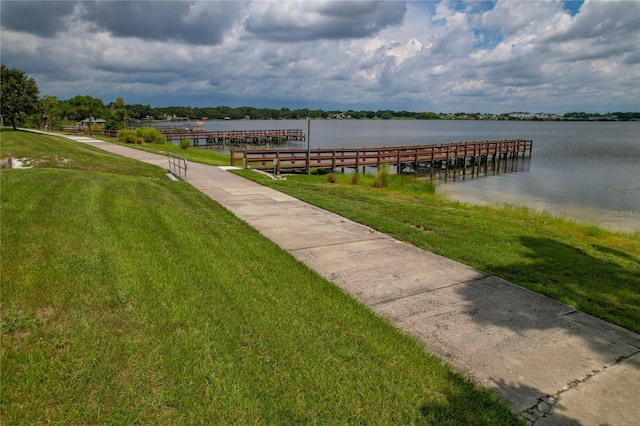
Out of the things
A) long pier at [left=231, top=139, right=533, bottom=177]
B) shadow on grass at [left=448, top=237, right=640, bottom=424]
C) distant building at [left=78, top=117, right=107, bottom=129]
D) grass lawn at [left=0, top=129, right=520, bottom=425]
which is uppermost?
distant building at [left=78, top=117, right=107, bottom=129]

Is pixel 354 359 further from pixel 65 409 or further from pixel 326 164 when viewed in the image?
pixel 326 164

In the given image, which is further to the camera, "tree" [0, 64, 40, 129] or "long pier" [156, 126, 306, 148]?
"long pier" [156, 126, 306, 148]

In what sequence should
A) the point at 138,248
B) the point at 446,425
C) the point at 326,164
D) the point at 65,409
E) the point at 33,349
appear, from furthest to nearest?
1. the point at 326,164
2. the point at 138,248
3. the point at 33,349
4. the point at 446,425
5. the point at 65,409

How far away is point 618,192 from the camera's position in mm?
21922

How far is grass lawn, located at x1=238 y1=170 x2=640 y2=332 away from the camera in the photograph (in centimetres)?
541

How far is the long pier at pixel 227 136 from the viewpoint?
60969mm

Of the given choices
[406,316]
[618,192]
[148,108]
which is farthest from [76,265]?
[148,108]

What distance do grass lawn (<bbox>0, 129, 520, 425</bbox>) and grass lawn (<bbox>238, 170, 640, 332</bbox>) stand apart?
285 centimetres

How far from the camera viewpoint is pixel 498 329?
172 inches

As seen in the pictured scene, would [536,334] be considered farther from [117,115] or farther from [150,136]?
[117,115]

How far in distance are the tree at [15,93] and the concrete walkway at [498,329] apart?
3586 cm

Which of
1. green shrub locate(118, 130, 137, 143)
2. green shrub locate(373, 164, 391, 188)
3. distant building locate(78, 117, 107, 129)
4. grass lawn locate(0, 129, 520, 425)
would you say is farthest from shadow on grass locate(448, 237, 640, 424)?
distant building locate(78, 117, 107, 129)

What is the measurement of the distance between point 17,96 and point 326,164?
27.8 metres

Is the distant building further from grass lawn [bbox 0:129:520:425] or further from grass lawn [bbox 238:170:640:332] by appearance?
grass lawn [bbox 0:129:520:425]
